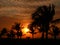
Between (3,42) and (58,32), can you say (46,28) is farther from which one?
(58,32)

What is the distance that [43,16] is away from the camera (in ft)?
151

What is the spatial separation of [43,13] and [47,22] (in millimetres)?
1908

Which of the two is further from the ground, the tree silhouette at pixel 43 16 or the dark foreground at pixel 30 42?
the tree silhouette at pixel 43 16

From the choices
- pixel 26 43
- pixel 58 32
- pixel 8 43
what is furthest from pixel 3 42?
pixel 58 32

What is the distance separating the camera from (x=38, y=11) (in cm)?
4650

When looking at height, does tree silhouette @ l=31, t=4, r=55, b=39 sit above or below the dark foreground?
above

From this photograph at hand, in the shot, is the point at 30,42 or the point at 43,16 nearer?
the point at 30,42

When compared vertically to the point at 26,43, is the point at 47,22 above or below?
above

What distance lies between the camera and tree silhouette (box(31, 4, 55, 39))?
4534cm

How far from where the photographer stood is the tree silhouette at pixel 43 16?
45.3m

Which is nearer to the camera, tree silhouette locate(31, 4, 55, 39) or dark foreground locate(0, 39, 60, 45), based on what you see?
dark foreground locate(0, 39, 60, 45)

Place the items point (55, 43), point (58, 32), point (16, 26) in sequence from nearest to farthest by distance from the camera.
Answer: point (55, 43)
point (58, 32)
point (16, 26)

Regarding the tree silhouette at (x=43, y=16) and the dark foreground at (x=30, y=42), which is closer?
the dark foreground at (x=30, y=42)

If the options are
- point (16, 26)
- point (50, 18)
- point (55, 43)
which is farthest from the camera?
point (16, 26)
